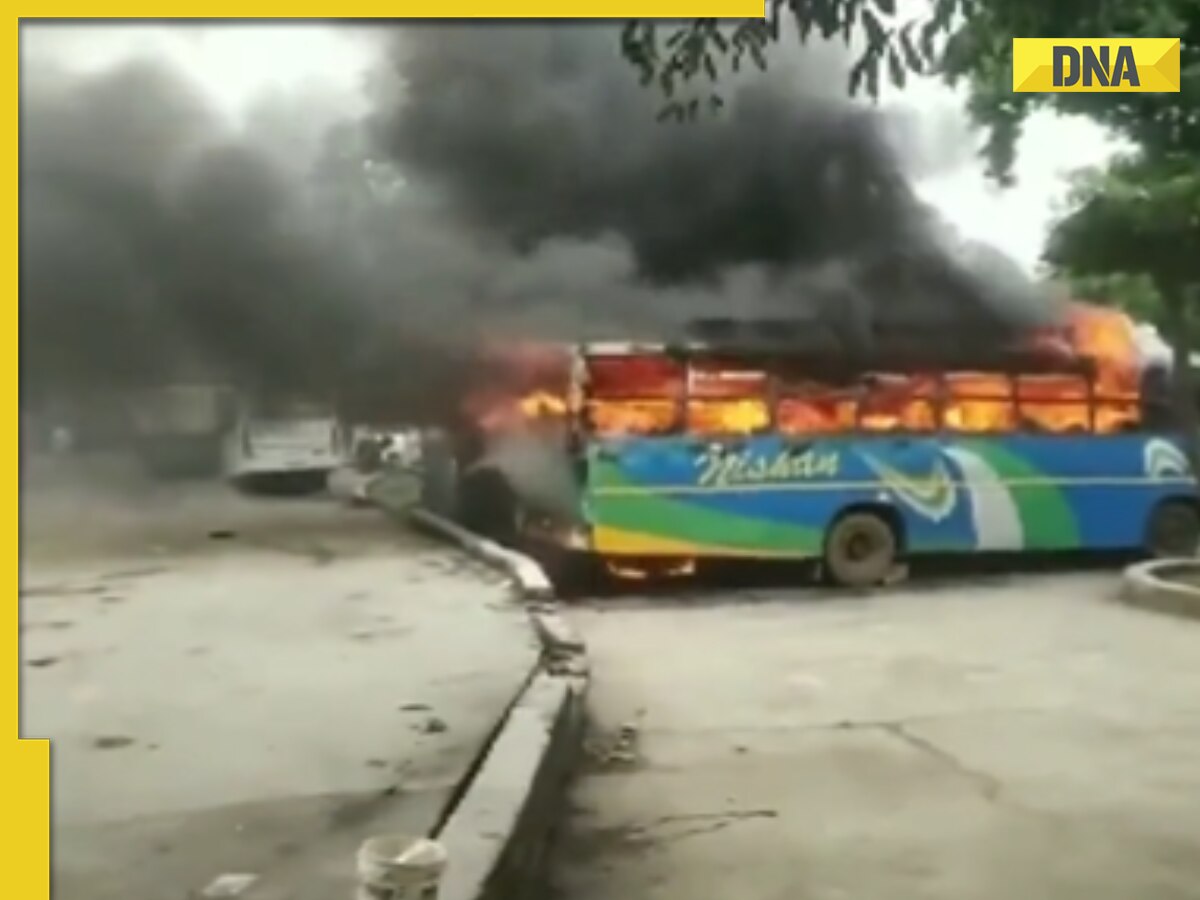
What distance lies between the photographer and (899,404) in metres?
6.38

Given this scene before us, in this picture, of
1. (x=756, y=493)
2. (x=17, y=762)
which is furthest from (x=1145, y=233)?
(x=17, y=762)

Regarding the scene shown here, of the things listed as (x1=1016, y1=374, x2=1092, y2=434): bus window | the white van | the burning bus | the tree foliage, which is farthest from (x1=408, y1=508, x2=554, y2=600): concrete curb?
the tree foliage

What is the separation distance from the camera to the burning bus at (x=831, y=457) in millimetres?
5805

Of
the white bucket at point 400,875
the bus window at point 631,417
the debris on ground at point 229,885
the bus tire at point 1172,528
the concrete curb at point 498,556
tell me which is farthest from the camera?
the bus tire at point 1172,528

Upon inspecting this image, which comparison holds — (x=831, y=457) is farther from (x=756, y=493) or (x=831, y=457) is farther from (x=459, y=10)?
(x=459, y=10)

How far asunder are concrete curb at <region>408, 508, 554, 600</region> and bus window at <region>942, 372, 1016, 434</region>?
6.44 feet

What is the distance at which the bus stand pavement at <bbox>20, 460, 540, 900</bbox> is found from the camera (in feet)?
8.21

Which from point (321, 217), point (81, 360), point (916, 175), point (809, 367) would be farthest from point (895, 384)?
point (81, 360)

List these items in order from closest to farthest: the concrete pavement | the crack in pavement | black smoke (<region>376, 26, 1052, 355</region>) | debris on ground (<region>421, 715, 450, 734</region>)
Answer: the concrete pavement, black smoke (<region>376, 26, 1052, 355</region>), the crack in pavement, debris on ground (<region>421, 715, 450, 734</region>)

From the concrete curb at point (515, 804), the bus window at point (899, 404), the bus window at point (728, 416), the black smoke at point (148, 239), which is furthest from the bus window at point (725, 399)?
the black smoke at point (148, 239)

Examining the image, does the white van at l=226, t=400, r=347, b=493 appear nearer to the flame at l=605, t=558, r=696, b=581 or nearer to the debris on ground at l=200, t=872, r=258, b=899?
the debris on ground at l=200, t=872, r=258, b=899

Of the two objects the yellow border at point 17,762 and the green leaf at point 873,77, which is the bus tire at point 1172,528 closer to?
the green leaf at point 873,77

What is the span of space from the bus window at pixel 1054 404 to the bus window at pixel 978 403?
2.3 inches

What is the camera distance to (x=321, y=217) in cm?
274
